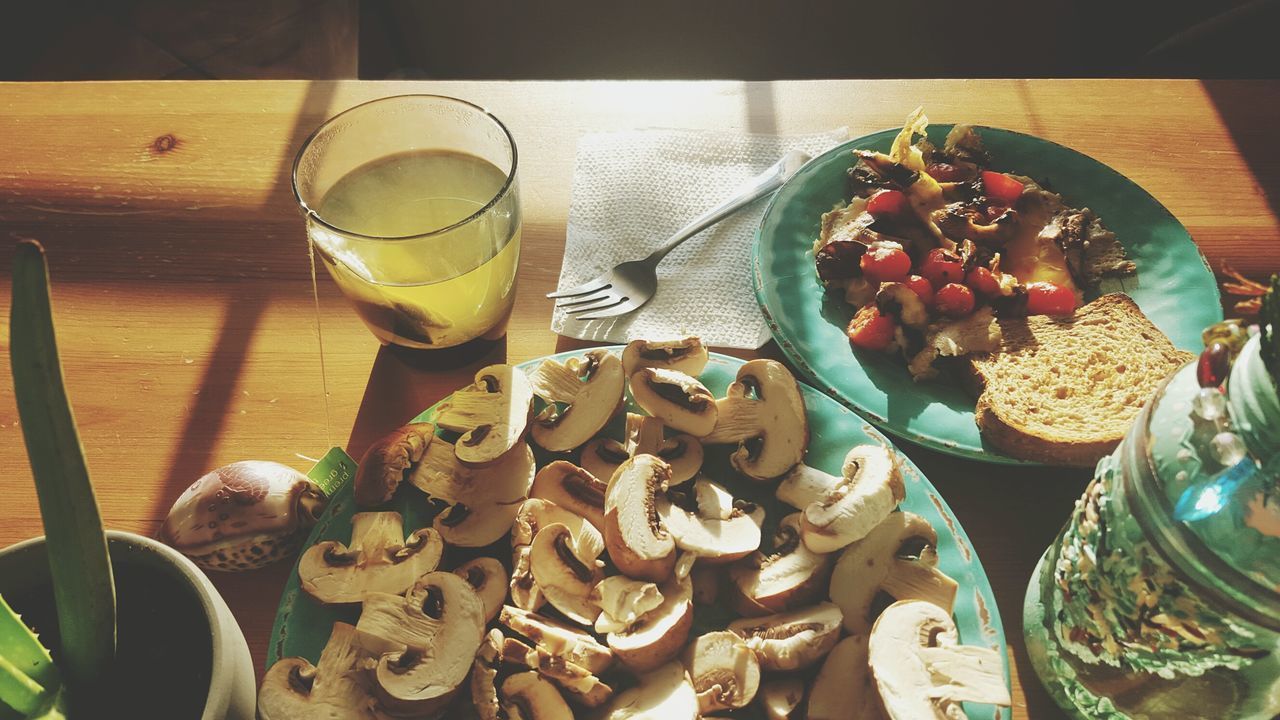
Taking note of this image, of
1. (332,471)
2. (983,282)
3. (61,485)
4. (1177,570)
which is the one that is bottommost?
(332,471)

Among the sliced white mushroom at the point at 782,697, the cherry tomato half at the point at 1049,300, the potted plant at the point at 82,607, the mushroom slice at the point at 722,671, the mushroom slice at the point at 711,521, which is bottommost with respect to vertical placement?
the sliced white mushroom at the point at 782,697

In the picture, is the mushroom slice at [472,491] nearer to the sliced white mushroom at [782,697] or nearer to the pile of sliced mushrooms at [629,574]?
the pile of sliced mushrooms at [629,574]

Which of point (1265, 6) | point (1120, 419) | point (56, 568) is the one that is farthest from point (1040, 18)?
point (56, 568)

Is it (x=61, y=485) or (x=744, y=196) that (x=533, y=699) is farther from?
(x=744, y=196)

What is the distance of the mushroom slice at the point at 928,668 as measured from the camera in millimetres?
593

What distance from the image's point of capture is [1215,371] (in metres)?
0.50

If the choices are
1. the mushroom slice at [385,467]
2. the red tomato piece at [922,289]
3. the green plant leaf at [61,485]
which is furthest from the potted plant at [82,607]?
the red tomato piece at [922,289]

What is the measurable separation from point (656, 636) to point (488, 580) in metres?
0.16

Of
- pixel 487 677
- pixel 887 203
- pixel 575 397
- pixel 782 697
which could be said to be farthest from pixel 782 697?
pixel 887 203

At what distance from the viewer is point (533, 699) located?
630mm

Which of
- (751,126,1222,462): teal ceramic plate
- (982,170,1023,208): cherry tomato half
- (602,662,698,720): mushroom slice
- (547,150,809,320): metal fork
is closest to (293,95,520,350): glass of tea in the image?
(547,150,809,320): metal fork

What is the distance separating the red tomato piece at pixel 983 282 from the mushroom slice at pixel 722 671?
581mm

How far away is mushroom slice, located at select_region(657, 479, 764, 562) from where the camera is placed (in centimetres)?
71

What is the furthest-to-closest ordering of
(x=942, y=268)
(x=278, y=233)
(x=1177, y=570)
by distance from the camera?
(x=278, y=233) → (x=942, y=268) → (x=1177, y=570)
